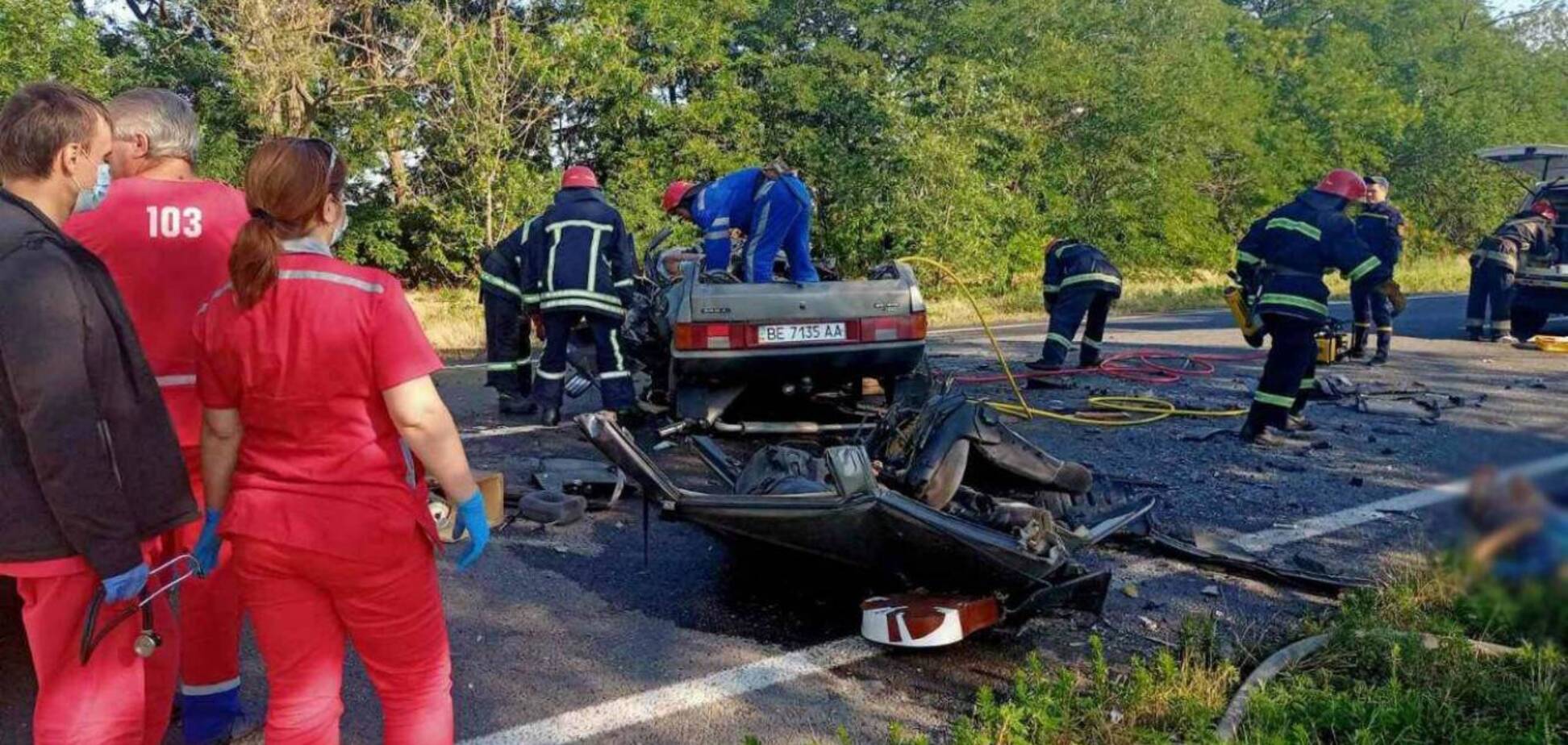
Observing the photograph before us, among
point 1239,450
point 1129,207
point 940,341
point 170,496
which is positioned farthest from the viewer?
point 1129,207

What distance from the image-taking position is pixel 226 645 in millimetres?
2807

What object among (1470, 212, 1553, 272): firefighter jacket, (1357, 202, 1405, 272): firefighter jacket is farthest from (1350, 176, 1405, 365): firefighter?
(1470, 212, 1553, 272): firefighter jacket

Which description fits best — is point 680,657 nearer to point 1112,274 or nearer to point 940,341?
point 1112,274

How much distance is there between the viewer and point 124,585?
2176mm

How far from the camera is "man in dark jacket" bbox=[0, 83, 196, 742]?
207 cm

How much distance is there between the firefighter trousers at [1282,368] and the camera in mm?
6418

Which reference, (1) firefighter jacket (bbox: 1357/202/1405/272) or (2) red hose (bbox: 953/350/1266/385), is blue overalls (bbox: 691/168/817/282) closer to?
(2) red hose (bbox: 953/350/1266/385)

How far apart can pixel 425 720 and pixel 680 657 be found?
4.01 feet

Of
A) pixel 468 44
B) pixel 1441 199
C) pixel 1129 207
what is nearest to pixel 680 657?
pixel 468 44

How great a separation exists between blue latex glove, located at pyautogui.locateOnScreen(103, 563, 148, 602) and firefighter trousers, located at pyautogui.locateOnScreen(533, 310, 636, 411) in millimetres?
4671

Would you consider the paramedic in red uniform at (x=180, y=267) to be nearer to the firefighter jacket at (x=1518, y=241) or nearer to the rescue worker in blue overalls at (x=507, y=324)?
the rescue worker in blue overalls at (x=507, y=324)

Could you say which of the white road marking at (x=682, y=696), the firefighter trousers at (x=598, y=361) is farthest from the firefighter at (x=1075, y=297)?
the white road marking at (x=682, y=696)

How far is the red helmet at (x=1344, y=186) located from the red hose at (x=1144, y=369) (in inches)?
102

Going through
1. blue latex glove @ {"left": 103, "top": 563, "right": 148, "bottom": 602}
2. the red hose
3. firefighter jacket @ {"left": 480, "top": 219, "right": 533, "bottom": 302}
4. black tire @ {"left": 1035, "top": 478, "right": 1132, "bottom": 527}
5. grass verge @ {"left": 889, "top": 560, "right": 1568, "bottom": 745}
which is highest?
firefighter jacket @ {"left": 480, "top": 219, "right": 533, "bottom": 302}
